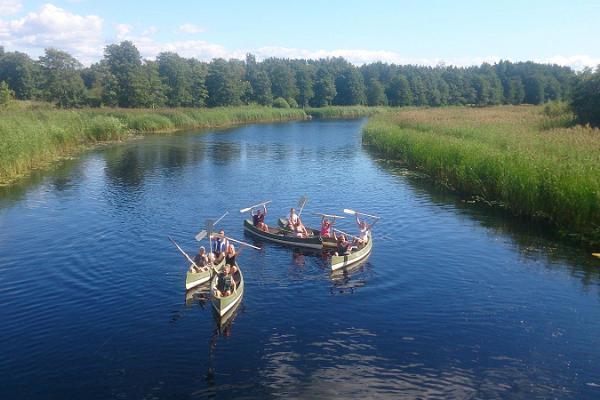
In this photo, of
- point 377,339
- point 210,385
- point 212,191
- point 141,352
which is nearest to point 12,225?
point 212,191

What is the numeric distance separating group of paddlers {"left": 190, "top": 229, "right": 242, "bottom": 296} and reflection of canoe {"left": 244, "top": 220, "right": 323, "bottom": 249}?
12.6ft

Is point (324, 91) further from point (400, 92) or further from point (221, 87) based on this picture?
point (221, 87)

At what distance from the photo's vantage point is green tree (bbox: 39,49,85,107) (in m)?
93.7

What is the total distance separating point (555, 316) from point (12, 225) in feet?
99.7

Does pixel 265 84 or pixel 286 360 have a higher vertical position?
pixel 265 84

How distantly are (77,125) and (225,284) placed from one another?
53171 millimetres

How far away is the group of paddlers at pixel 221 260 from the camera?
2145cm

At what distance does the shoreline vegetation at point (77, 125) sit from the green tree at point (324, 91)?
72.3ft

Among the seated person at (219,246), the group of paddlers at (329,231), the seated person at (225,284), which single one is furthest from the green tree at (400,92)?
the seated person at (225,284)

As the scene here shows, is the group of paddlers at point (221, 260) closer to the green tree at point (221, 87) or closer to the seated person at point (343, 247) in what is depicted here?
the seated person at point (343, 247)

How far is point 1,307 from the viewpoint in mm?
21047

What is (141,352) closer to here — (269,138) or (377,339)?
(377,339)

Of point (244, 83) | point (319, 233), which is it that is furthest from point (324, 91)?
point (319, 233)

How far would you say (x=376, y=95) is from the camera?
506 feet
